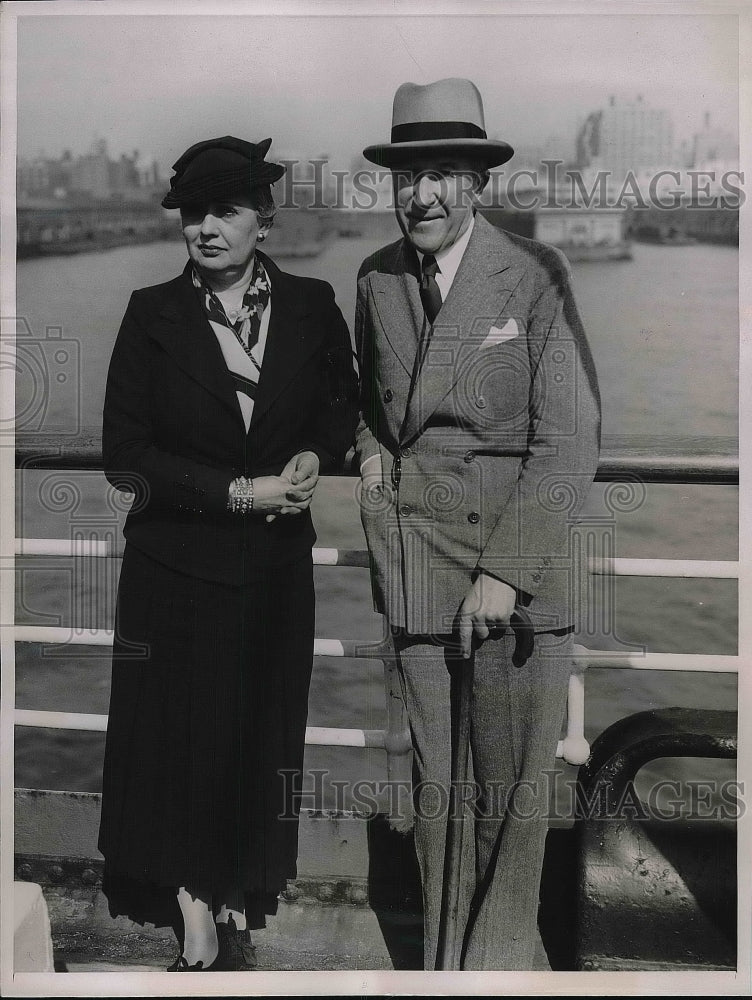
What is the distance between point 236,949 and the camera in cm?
301

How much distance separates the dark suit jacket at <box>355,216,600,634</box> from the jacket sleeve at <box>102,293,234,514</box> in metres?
0.45

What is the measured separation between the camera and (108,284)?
2.89 meters

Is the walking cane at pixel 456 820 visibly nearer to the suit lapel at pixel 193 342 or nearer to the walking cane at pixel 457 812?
the walking cane at pixel 457 812

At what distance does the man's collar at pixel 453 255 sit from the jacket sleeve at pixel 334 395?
30 cm

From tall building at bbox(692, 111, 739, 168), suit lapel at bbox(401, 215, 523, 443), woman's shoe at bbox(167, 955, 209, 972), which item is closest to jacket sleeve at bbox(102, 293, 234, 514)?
suit lapel at bbox(401, 215, 523, 443)

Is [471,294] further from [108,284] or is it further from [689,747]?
[689,747]

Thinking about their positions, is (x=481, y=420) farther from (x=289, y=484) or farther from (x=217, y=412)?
(x=217, y=412)

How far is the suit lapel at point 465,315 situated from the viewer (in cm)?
271

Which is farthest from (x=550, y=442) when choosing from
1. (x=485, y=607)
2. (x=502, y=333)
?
(x=485, y=607)

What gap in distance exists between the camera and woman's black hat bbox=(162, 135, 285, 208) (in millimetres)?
2807

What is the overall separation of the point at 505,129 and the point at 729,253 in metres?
0.69

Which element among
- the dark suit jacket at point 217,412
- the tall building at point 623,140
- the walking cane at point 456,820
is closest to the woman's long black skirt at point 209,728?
the dark suit jacket at point 217,412

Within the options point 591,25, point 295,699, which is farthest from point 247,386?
point 591,25

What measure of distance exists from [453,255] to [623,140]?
0.56m
